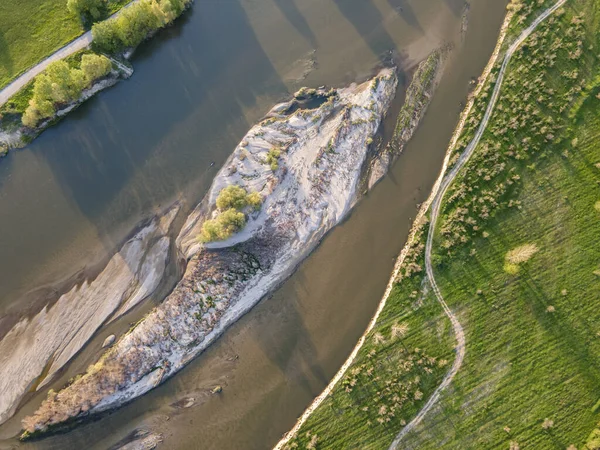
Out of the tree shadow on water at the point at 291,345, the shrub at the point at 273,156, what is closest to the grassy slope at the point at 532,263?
the tree shadow on water at the point at 291,345

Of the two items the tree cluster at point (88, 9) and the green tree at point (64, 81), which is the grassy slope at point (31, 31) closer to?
the tree cluster at point (88, 9)

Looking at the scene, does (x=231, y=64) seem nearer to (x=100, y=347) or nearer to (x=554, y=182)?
(x=100, y=347)

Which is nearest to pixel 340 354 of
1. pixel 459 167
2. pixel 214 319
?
pixel 214 319

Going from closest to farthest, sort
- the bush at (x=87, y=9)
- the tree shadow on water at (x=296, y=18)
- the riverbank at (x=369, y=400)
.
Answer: the riverbank at (x=369, y=400), the bush at (x=87, y=9), the tree shadow on water at (x=296, y=18)

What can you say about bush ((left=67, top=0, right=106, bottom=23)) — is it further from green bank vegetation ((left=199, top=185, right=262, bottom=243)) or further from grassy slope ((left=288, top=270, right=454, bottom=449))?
grassy slope ((left=288, top=270, right=454, bottom=449))

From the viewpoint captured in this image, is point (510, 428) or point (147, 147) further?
point (147, 147)

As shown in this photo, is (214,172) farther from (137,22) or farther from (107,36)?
(107,36)
